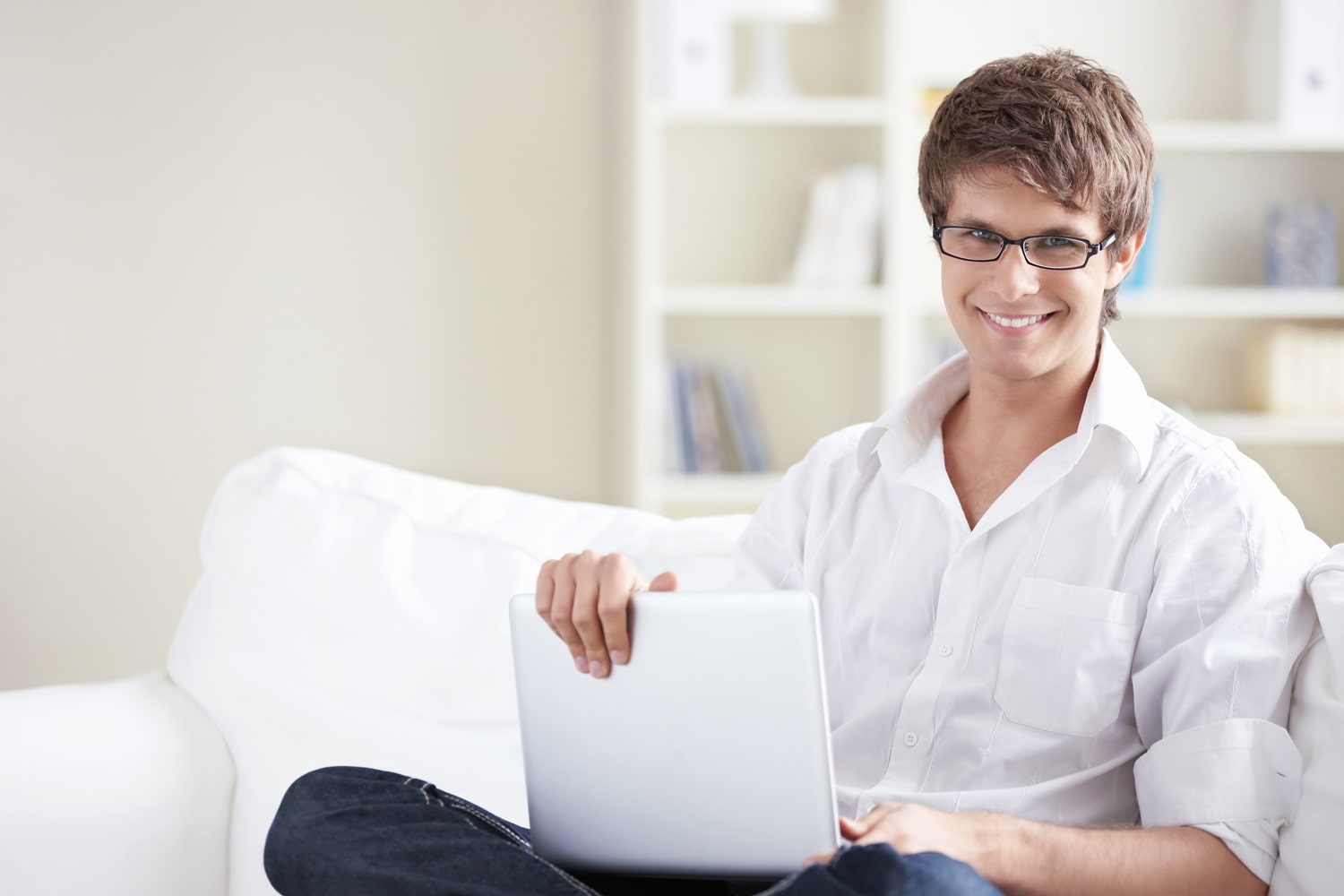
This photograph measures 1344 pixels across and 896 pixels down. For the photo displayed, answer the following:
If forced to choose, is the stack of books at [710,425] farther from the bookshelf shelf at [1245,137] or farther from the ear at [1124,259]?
the ear at [1124,259]

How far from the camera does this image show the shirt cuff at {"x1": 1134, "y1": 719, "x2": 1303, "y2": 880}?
3.34 feet

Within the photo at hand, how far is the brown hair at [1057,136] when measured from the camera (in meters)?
1.17

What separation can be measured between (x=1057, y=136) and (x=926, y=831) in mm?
613

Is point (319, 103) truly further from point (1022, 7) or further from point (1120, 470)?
point (1120, 470)

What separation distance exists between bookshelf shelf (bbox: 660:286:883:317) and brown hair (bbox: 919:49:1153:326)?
1494mm

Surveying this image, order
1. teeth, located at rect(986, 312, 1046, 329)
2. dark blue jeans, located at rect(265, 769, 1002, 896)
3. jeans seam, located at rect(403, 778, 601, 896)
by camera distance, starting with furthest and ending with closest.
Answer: teeth, located at rect(986, 312, 1046, 329) → jeans seam, located at rect(403, 778, 601, 896) → dark blue jeans, located at rect(265, 769, 1002, 896)

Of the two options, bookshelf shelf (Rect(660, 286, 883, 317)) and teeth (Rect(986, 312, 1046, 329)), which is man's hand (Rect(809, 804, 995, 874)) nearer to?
teeth (Rect(986, 312, 1046, 329))

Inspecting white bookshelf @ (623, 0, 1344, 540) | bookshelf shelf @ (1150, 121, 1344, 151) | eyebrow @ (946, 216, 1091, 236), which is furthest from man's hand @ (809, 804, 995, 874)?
bookshelf shelf @ (1150, 121, 1344, 151)

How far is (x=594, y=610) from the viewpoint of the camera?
38.2 inches

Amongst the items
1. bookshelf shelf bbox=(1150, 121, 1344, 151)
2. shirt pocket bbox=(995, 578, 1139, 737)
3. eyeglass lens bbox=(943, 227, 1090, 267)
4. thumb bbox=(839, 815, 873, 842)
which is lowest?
thumb bbox=(839, 815, 873, 842)

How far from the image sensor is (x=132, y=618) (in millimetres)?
2871

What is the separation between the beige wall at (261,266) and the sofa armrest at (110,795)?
4.71 feet

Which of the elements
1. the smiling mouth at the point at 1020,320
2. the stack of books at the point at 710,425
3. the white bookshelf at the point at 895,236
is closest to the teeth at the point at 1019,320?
the smiling mouth at the point at 1020,320

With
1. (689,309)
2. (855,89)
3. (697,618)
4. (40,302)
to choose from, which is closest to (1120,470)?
(697,618)
